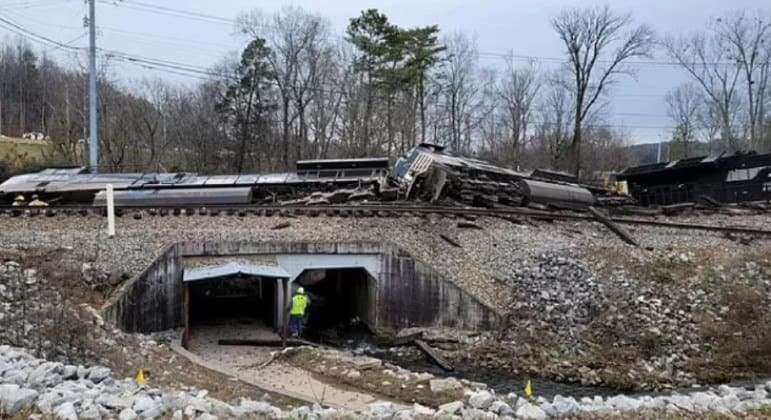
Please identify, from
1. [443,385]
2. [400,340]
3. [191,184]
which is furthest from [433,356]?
[191,184]

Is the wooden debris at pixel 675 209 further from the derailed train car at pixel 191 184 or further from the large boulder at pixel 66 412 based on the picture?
the large boulder at pixel 66 412

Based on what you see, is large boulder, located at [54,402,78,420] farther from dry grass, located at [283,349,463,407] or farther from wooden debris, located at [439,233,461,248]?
wooden debris, located at [439,233,461,248]

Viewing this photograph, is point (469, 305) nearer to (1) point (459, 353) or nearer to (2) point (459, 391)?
(1) point (459, 353)

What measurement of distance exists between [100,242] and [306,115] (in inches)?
1201

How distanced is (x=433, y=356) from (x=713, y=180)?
1958 cm

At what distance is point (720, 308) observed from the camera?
14.2 meters

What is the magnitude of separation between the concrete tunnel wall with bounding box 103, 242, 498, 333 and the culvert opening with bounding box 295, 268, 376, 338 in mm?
309

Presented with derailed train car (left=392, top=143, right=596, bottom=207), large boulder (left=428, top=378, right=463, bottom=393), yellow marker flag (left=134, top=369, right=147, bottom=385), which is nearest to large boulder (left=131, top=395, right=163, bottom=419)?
yellow marker flag (left=134, top=369, right=147, bottom=385)

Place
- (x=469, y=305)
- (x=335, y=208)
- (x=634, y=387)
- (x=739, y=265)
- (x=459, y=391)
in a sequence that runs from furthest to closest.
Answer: (x=335, y=208) → (x=739, y=265) → (x=469, y=305) → (x=634, y=387) → (x=459, y=391)

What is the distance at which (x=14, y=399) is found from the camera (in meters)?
5.56

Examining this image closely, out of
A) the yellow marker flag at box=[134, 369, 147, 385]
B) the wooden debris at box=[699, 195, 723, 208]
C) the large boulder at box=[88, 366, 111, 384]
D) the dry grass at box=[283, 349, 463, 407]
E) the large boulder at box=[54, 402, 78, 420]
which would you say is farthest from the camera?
→ the wooden debris at box=[699, 195, 723, 208]

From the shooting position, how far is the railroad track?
53.6 ft

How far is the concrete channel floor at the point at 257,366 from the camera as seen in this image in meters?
9.79

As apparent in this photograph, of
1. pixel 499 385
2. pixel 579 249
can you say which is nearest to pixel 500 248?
pixel 579 249
